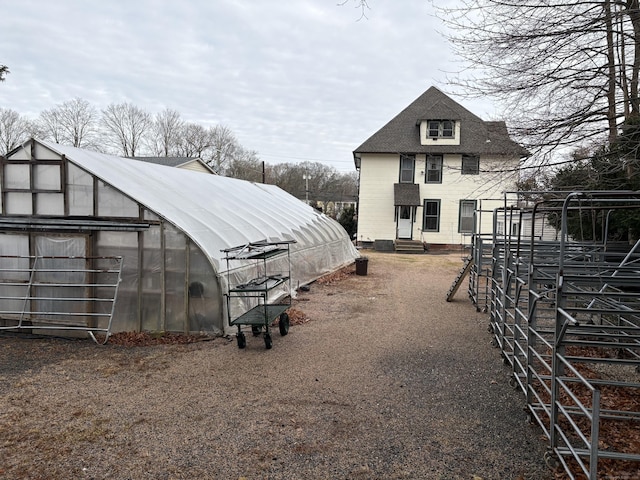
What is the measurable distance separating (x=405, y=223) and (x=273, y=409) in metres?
21.9

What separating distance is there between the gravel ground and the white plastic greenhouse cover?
2506 millimetres

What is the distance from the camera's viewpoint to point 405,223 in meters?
26.5

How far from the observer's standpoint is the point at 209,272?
8.59 meters

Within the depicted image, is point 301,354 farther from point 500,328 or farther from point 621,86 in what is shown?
point 621,86

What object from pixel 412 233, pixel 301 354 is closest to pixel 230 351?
pixel 301 354

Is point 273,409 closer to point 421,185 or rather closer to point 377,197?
point 377,197

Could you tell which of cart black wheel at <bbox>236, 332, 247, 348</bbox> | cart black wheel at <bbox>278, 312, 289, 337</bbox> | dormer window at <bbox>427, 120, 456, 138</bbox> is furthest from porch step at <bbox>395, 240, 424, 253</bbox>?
cart black wheel at <bbox>236, 332, 247, 348</bbox>

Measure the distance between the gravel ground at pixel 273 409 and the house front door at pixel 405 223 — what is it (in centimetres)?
1736

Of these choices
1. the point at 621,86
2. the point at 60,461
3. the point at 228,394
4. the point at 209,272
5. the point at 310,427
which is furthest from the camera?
the point at 209,272

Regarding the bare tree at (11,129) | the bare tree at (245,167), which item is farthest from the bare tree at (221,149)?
the bare tree at (11,129)

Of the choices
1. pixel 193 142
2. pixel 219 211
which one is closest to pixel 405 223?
pixel 219 211

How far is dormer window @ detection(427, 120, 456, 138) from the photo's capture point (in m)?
25.9

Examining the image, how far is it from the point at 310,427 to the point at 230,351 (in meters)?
3.08

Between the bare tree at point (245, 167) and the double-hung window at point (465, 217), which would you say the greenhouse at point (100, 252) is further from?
the bare tree at point (245, 167)
